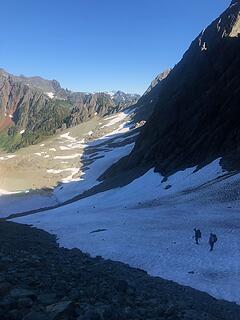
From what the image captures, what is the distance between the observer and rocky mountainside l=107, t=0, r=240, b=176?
209 feet

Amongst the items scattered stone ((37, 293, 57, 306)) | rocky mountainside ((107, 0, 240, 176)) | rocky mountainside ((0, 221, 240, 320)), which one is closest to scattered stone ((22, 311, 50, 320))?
rocky mountainside ((0, 221, 240, 320))

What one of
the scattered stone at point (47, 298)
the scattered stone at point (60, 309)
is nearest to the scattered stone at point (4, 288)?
the scattered stone at point (47, 298)

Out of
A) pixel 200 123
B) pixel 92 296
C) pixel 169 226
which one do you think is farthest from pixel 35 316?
pixel 200 123

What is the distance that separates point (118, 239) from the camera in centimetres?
3594

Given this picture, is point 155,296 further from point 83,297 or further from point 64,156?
point 64,156

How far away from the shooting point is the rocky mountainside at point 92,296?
12.6m

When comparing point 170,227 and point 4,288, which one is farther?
point 170,227

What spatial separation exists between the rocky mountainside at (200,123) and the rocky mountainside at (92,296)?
109 ft

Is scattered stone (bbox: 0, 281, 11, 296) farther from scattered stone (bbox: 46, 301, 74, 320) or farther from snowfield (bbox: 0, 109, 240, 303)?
snowfield (bbox: 0, 109, 240, 303)

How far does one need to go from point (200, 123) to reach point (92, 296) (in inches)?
2393

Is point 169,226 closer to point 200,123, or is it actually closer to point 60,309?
point 60,309

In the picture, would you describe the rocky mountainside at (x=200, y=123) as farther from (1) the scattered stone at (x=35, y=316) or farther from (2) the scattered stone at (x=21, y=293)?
(1) the scattered stone at (x=35, y=316)

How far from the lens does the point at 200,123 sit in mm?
73938

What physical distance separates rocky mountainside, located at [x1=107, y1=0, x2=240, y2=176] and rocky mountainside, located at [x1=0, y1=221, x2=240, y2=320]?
109 ft
